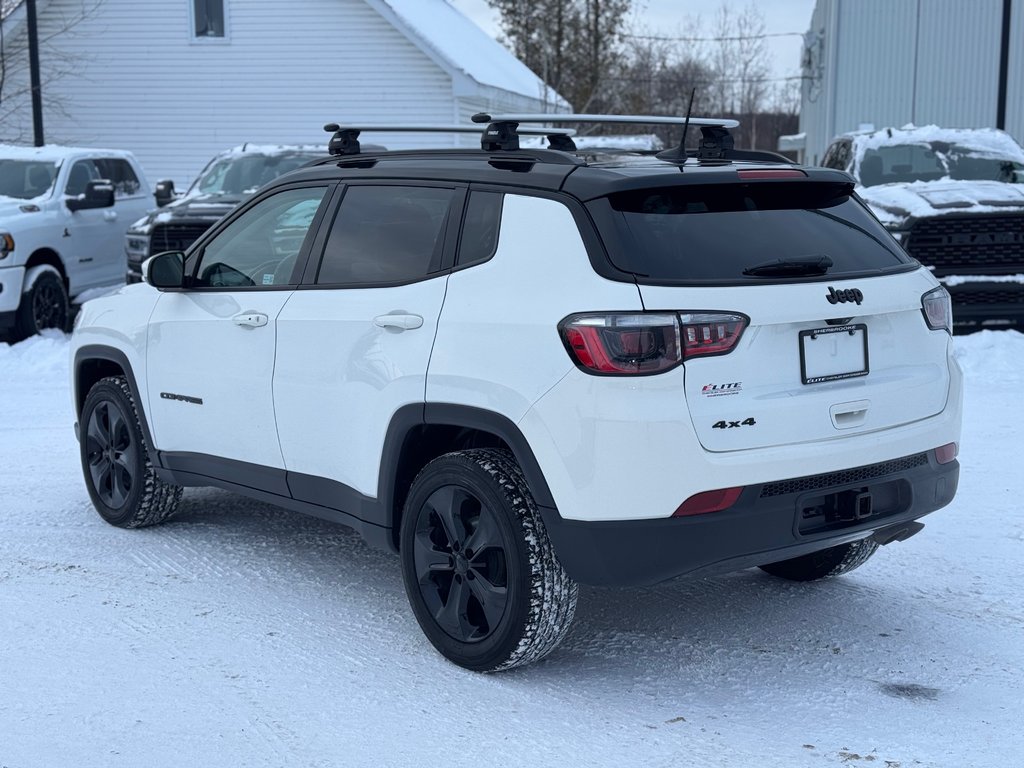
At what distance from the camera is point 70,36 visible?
94.2ft

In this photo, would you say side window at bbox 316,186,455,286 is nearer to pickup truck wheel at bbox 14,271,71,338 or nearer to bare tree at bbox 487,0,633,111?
pickup truck wheel at bbox 14,271,71,338

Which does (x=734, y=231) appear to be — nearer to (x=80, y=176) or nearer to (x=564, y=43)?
(x=80, y=176)

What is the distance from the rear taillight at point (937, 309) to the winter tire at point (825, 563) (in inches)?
39.4

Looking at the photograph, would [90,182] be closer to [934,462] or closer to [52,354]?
[52,354]

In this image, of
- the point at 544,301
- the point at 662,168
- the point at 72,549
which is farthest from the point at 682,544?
the point at 72,549

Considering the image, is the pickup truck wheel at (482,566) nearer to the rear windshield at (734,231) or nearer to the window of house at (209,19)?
the rear windshield at (734,231)

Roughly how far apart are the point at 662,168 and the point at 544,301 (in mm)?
681

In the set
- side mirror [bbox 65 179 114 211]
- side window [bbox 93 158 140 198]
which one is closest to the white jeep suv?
side mirror [bbox 65 179 114 211]

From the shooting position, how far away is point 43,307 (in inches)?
516

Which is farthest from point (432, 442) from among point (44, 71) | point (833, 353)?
point (44, 71)

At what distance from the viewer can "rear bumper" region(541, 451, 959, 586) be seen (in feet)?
13.0

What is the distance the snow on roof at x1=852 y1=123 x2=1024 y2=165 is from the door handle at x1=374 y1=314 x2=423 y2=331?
9485 millimetres

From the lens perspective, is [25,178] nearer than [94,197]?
No

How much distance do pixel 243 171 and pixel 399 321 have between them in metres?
11.1
